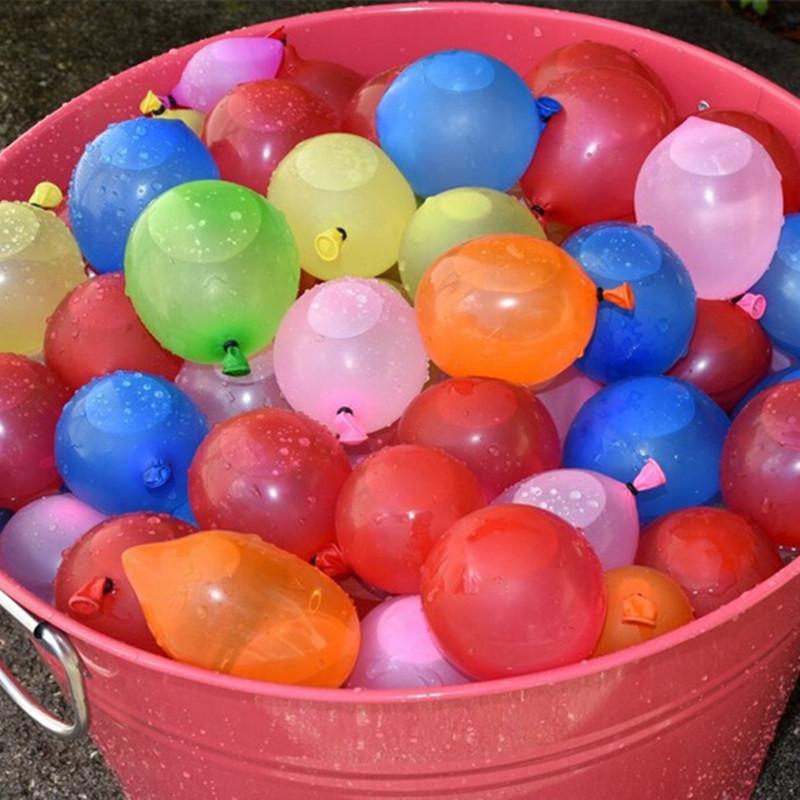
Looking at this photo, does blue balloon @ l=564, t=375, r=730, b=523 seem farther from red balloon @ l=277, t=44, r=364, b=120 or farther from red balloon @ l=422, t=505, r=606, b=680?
red balloon @ l=277, t=44, r=364, b=120

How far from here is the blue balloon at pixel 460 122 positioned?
1085 millimetres

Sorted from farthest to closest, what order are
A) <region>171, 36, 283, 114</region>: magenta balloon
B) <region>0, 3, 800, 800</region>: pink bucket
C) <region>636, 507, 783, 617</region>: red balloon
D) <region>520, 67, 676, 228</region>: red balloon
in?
<region>171, 36, 283, 114</region>: magenta balloon, <region>520, 67, 676, 228</region>: red balloon, <region>636, 507, 783, 617</region>: red balloon, <region>0, 3, 800, 800</region>: pink bucket

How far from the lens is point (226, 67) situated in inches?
49.4

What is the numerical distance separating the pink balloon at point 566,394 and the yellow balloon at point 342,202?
0.57 ft

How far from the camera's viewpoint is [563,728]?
0.81 m

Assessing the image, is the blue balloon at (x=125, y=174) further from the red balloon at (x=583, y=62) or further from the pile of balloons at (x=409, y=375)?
the red balloon at (x=583, y=62)

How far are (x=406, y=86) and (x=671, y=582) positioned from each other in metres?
0.49

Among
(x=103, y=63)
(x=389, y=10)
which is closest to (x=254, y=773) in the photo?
(x=389, y=10)

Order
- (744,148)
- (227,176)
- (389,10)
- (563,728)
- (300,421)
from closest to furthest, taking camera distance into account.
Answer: (563,728) → (300,421) → (744,148) → (227,176) → (389,10)

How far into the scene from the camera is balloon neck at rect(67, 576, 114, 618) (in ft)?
2.77

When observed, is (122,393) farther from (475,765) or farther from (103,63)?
(103,63)

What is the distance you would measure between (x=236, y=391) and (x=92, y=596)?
0.89 ft

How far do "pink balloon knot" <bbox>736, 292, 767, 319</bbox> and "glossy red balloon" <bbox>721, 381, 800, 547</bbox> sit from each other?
0.42ft

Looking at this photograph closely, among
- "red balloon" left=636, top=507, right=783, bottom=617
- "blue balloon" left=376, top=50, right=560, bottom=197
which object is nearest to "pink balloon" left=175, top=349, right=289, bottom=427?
"blue balloon" left=376, top=50, right=560, bottom=197
